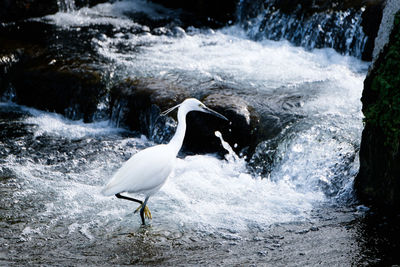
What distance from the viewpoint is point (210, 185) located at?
5879 millimetres

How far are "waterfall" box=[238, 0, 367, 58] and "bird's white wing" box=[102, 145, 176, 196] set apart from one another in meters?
5.10

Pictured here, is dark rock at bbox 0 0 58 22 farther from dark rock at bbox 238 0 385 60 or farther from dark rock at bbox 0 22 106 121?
dark rock at bbox 238 0 385 60

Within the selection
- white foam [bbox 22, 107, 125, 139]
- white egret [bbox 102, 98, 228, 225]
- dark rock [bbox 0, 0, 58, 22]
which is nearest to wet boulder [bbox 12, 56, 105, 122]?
white foam [bbox 22, 107, 125, 139]

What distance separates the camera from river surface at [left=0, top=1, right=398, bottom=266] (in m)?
4.49

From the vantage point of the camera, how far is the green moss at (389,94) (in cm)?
480

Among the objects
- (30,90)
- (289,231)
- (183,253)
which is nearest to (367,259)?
(289,231)

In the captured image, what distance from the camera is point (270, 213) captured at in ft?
17.0

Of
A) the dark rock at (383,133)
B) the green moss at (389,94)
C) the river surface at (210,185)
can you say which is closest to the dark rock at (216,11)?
the river surface at (210,185)

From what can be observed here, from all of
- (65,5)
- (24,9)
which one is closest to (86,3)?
(65,5)

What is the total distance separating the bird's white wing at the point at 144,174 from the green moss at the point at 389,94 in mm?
1998

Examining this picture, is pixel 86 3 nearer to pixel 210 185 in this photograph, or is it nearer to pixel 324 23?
pixel 324 23

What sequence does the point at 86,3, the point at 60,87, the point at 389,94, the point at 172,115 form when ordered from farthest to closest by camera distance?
the point at 86,3, the point at 60,87, the point at 172,115, the point at 389,94

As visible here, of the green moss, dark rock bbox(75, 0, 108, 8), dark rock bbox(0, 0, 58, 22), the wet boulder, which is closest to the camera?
the green moss

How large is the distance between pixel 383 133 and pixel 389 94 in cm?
39
